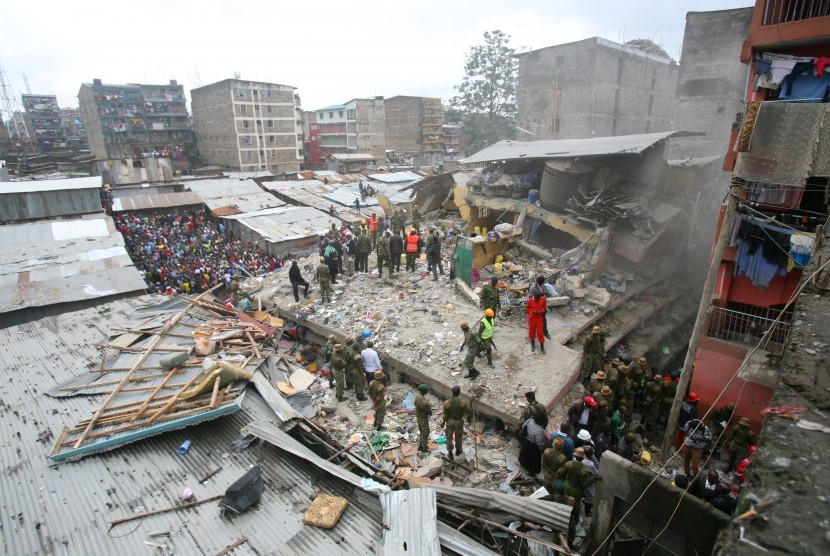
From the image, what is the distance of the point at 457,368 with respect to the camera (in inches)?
337

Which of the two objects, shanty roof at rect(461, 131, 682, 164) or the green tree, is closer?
shanty roof at rect(461, 131, 682, 164)

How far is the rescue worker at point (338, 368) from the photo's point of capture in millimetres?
8602

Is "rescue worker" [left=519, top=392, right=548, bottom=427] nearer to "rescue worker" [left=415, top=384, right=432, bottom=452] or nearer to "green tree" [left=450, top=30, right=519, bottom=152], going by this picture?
"rescue worker" [left=415, top=384, right=432, bottom=452]

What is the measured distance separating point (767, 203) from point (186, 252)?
20.3m

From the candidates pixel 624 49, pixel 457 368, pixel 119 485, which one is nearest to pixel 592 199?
pixel 457 368

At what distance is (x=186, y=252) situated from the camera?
19.5 meters

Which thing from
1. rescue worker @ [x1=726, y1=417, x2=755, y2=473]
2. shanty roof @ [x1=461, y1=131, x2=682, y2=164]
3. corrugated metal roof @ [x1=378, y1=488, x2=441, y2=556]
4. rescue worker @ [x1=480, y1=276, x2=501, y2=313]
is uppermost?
shanty roof @ [x1=461, y1=131, x2=682, y2=164]

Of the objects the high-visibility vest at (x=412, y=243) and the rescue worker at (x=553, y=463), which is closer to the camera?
the rescue worker at (x=553, y=463)

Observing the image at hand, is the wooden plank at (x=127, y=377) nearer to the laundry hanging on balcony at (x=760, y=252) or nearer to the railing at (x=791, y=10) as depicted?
the laundry hanging on balcony at (x=760, y=252)

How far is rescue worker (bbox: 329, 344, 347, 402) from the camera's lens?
8.60 meters

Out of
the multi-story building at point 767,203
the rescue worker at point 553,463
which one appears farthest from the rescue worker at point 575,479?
the multi-story building at point 767,203

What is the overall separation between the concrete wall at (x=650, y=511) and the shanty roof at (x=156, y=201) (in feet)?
A: 82.3

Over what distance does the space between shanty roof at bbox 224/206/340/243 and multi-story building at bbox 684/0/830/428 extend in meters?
16.9

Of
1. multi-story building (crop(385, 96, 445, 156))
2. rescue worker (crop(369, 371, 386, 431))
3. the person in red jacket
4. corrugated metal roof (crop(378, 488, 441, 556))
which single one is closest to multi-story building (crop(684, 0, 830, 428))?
the person in red jacket
